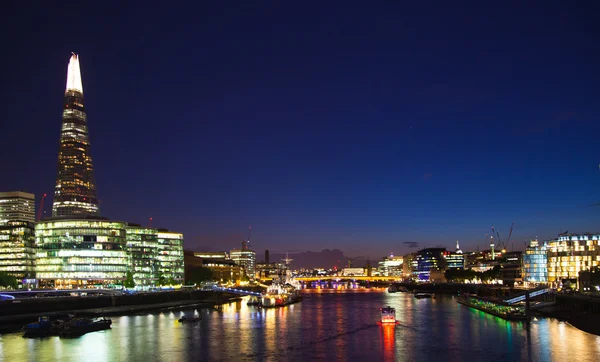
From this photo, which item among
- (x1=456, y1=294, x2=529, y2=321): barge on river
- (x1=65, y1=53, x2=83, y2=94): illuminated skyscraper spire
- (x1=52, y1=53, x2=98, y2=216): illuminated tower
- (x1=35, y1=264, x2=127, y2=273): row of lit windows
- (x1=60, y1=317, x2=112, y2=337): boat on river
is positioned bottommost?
(x1=456, y1=294, x2=529, y2=321): barge on river

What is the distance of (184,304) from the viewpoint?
493 feet

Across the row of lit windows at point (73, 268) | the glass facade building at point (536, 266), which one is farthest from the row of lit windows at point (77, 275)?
the glass facade building at point (536, 266)

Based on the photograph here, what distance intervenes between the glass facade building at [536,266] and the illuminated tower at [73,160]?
14469cm

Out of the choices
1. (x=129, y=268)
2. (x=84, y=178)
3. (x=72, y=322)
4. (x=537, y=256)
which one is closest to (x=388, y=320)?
(x=72, y=322)

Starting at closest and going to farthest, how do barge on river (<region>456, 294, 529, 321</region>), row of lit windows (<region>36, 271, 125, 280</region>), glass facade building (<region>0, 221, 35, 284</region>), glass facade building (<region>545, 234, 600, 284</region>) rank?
barge on river (<region>456, 294, 529, 321</region>) → glass facade building (<region>545, 234, 600, 284</region>) → row of lit windows (<region>36, 271, 125, 280</region>) → glass facade building (<region>0, 221, 35, 284</region>)

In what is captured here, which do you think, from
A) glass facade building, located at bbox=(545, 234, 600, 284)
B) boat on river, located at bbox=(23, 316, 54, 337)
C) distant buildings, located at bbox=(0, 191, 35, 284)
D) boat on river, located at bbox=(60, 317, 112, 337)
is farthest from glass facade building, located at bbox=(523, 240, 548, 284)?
distant buildings, located at bbox=(0, 191, 35, 284)

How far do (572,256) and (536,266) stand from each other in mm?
19318

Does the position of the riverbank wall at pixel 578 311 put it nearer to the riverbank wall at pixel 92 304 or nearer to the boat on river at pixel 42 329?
the boat on river at pixel 42 329

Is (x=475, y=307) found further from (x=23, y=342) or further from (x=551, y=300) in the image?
(x=23, y=342)

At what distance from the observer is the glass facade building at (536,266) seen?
172875 millimetres

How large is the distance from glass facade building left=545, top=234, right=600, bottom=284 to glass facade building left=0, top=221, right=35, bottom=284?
15428 centimetres

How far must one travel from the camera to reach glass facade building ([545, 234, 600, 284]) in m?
154

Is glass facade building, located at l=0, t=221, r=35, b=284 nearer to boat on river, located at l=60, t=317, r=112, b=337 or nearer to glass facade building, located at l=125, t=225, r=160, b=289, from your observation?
glass facade building, located at l=125, t=225, r=160, b=289

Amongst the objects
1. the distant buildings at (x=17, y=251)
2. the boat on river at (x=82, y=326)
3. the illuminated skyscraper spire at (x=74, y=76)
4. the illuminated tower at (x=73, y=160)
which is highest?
the illuminated skyscraper spire at (x=74, y=76)
